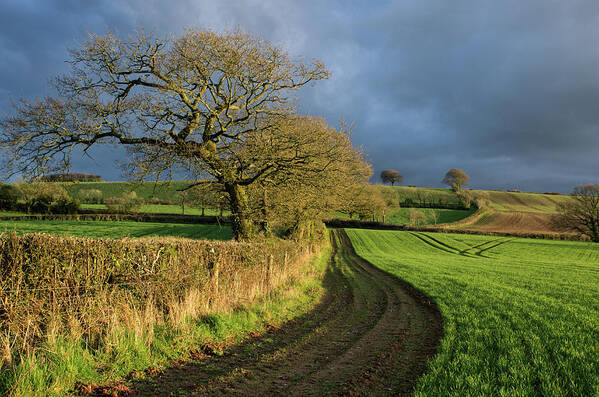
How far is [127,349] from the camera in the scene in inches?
246

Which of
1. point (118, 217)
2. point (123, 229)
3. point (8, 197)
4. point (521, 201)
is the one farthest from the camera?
point (521, 201)

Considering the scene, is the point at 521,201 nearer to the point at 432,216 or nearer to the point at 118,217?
the point at 432,216

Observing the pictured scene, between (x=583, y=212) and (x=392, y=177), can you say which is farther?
(x=392, y=177)

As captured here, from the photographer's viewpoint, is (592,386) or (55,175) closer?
(592,386)

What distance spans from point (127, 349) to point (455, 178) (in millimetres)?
140520

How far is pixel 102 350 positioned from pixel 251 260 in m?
6.50

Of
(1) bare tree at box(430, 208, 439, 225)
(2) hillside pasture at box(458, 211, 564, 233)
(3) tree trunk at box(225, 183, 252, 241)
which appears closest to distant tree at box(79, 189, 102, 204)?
(3) tree trunk at box(225, 183, 252, 241)

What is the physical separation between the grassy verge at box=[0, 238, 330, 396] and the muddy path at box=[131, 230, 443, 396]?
0.52 m

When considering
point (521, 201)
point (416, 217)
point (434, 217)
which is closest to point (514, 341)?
point (416, 217)

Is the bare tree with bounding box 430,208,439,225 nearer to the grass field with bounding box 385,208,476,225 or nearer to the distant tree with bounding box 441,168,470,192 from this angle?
the grass field with bounding box 385,208,476,225

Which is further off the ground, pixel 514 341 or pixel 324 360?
pixel 514 341

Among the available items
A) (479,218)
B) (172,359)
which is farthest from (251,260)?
(479,218)

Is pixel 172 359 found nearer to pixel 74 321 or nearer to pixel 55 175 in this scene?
pixel 74 321

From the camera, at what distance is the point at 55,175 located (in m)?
13.3
